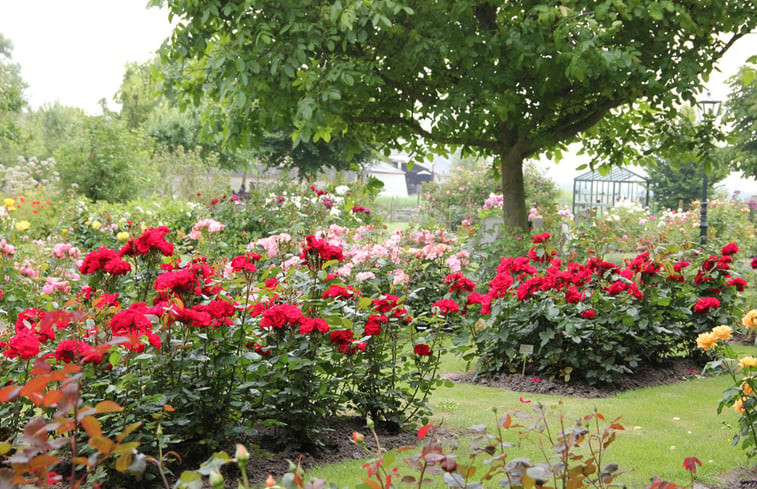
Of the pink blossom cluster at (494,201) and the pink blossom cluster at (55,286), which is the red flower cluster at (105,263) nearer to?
the pink blossom cluster at (55,286)

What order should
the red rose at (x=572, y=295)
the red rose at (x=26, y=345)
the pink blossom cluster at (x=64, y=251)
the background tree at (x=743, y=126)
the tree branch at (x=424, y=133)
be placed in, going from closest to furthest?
the red rose at (x=26, y=345) → the red rose at (x=572, y=295) → the pink blossom cluster at (x=64, y=251) → the tree branch at (x=424, y=133) → the background tree at (x=743, y=126)

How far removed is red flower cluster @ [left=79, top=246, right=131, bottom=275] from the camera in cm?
323

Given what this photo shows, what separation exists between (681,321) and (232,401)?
420 cm

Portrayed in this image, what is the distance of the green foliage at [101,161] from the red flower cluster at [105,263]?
12.0 m

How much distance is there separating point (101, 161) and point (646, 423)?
13.1 metres

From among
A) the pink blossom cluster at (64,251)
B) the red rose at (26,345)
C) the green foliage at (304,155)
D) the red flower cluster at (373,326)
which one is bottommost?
the red flower cluster at (373,326)

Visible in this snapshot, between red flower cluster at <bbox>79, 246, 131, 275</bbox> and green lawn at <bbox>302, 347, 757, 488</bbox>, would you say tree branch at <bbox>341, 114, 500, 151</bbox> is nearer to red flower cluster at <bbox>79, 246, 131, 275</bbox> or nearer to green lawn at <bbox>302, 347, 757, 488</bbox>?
green lawn at <bbox>302, 347, 757, 488</bbox>

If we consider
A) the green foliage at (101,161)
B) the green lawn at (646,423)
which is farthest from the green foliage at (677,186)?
the green lawn at (646,423)

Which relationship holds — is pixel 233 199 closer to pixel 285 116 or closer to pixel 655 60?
pixel 285 116

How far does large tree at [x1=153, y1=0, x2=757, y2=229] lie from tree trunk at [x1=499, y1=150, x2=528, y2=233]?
25 mm

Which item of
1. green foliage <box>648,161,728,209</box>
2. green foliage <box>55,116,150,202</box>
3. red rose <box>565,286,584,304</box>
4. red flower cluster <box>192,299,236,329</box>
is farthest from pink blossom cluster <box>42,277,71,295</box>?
green foliage <box>648,161,728,209</box>

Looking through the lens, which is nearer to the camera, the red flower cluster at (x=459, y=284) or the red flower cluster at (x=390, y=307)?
the red flower cluster at (x=390, y=307)

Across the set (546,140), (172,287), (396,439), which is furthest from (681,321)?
(172,287)

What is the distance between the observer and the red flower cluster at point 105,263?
323 centimetres
